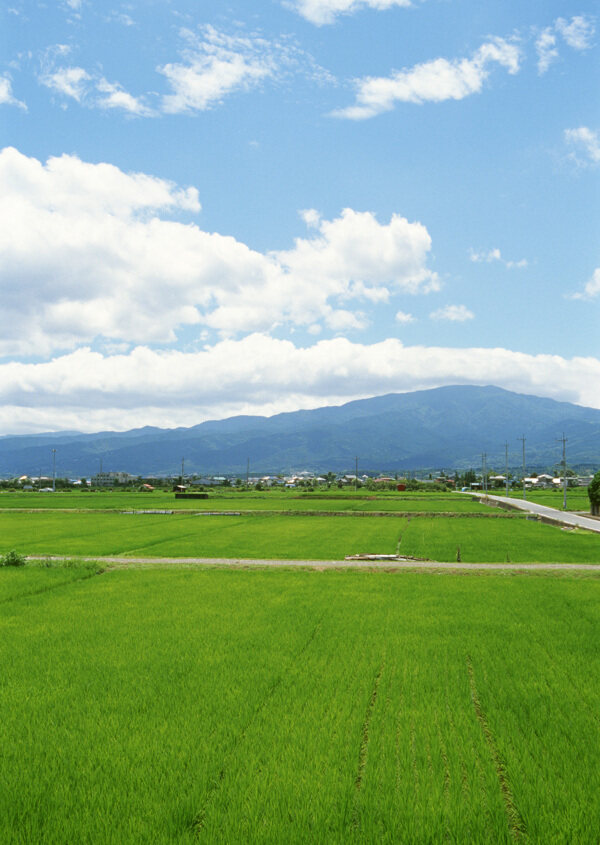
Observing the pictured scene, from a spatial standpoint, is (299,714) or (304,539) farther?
(304,539)

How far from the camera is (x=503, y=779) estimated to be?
17.6 feet

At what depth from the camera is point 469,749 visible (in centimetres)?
589

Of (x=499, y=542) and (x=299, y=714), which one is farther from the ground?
(x=299, y=714)

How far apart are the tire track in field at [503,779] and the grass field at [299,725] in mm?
23

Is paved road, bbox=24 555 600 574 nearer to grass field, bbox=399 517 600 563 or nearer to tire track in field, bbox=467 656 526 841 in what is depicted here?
grass field, bbox=399 517 600 563

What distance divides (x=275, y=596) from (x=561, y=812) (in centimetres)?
1017

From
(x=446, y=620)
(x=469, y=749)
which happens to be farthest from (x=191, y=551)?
(x=469, y=749)

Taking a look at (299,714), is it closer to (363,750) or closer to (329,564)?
(363,750)

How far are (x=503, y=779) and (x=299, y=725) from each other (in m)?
2.34

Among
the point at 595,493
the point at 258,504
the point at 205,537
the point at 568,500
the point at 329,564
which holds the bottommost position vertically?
the point at 568,500

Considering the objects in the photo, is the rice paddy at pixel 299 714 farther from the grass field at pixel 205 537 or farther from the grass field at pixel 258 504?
the grass field at pixel 258 504

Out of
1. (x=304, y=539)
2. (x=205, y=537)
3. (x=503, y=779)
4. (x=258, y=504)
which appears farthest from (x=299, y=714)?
(x=258, y=504)

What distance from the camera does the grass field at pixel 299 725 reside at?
469cm

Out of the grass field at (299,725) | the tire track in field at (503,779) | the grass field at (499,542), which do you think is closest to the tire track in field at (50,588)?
the grass field at (299,725)
